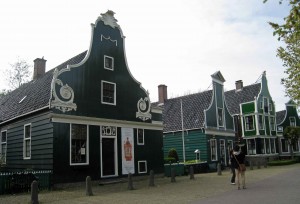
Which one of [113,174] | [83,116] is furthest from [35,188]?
[113,174]

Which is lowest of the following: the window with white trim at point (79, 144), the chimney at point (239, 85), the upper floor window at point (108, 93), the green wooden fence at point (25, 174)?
the green wooden fence at point (25, 174)

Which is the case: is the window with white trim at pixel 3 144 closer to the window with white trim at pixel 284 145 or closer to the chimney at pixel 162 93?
the chimney at pixel 162 93

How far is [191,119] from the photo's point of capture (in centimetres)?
3297

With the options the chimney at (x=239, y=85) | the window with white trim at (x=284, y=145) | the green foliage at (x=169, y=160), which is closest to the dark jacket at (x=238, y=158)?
the green foliage at (x=169, y=160)

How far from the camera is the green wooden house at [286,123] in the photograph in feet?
152

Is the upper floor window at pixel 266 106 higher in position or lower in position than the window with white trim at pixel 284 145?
higher

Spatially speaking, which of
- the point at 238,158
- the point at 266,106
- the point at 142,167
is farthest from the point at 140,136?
the point at 266,106

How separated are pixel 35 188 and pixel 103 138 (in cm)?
843

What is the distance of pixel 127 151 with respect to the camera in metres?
21.1

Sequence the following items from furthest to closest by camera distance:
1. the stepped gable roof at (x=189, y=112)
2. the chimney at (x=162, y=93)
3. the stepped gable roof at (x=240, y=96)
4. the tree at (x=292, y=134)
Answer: the tree at (x=292, y=134)
the stepped gable roof at (x=240, y=96)
the chimney at (x=162, y=93)
the stepped gable roof at (x=189, y=112)

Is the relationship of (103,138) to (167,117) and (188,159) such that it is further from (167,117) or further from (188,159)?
(167,117)

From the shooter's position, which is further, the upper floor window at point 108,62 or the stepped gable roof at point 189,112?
the stepped gable roof at point 189,112

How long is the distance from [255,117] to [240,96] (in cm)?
385

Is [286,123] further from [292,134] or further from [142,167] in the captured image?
[142,167]
